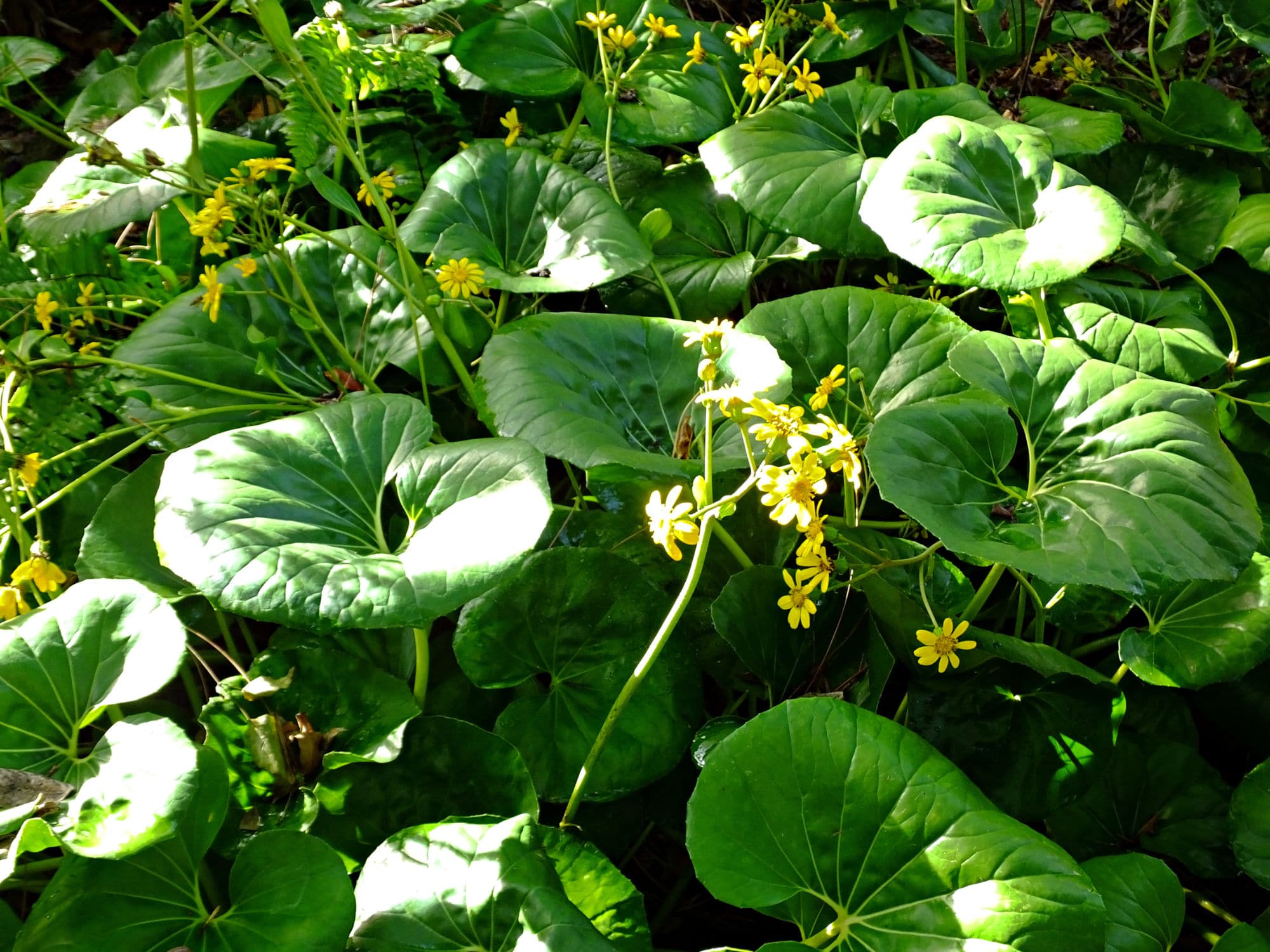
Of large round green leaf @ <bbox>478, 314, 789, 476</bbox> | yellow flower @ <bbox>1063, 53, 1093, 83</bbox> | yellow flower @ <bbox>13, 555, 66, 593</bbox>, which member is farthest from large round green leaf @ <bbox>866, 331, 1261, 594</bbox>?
yellow flower @ <bbox>1063, 53, 1093, 83</bbox>

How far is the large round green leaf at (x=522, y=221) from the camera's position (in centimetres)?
129

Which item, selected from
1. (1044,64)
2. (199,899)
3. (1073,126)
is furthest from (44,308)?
(1044,64)

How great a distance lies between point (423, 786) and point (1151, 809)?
80 cm

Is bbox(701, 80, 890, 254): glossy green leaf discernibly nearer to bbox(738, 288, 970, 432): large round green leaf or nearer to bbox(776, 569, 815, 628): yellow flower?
bbox(738, 288, 970, 432): large round green leaf

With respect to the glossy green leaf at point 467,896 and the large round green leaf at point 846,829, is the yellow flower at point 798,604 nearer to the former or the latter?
the large round green leaf at point 846,829

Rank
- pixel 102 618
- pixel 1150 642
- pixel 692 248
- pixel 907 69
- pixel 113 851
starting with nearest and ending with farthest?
pixel 113 851, pixel 102 618, pixel 1150 642, pixel 692 248, pixel 907 69

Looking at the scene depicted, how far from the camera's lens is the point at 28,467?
3.33 ft

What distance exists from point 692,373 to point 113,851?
766mm

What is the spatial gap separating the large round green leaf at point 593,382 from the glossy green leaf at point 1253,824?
2.14 feet

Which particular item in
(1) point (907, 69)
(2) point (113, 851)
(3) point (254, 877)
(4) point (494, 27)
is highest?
(4) point (494, 27)

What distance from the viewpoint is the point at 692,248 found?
1542 mm

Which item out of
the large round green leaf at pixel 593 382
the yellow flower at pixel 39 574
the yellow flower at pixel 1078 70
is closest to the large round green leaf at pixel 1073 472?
the large round green leaf at pixel 593 382

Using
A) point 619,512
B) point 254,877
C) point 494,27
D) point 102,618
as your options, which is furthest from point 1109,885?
point 494,27

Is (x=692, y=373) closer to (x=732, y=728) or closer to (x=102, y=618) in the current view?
(x=732, y=728)
